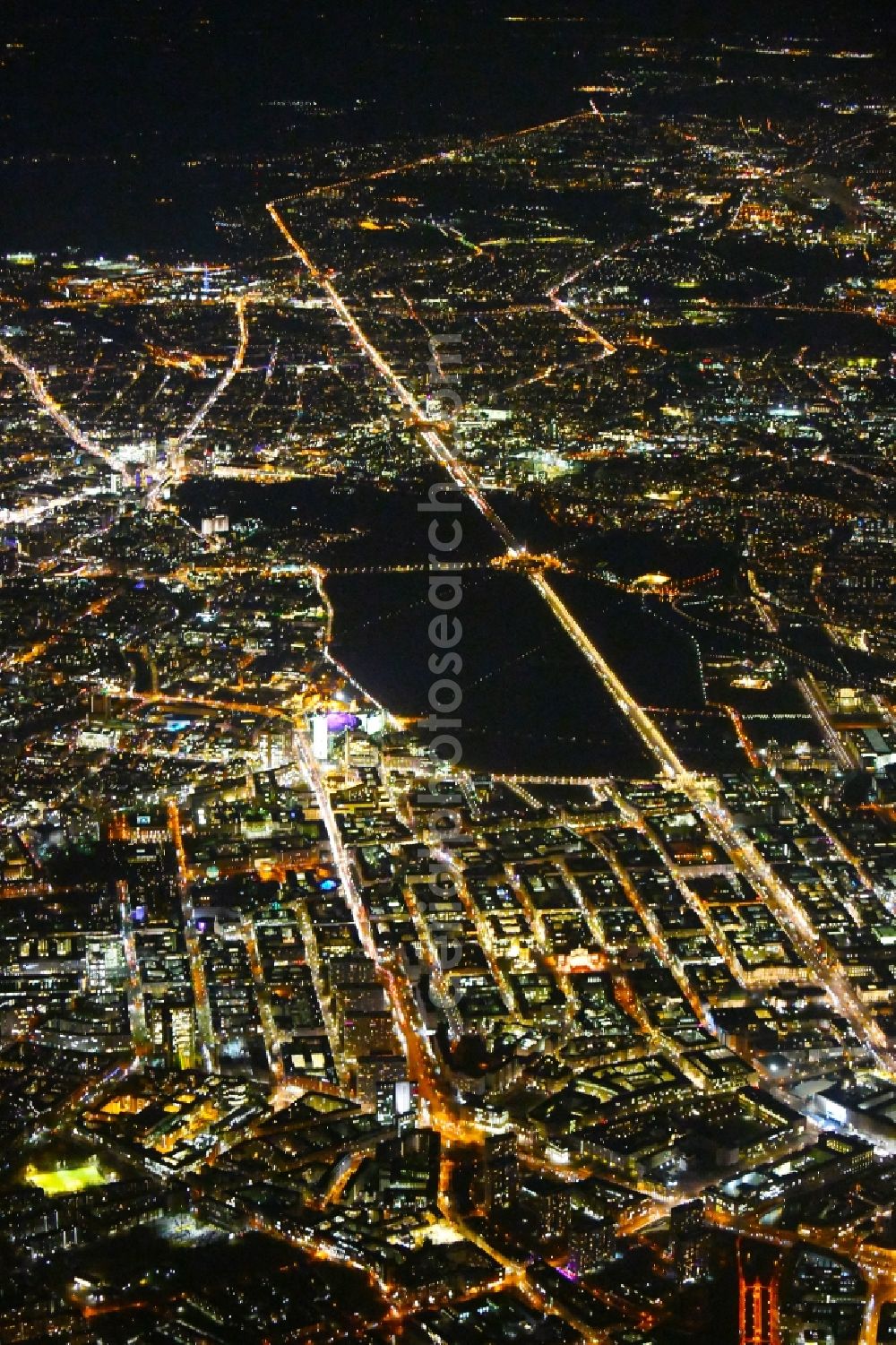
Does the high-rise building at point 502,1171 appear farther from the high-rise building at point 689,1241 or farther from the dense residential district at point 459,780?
the high-rise building at point 689,1241

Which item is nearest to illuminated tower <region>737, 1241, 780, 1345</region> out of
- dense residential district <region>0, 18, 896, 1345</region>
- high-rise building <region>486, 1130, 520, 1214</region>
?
dense residential district <region>0, 18, 896, 1345</region>

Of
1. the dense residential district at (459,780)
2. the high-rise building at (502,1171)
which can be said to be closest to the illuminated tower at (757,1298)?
the dense residential district at (459,780)

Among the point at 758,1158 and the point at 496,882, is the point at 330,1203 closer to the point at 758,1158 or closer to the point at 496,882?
the point at 758,1158

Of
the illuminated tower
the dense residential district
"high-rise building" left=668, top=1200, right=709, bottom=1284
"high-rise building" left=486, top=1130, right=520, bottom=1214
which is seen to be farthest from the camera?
"high-rise building" left=486, top=1130, right=520, bottom=1214

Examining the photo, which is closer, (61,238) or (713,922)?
(713,922)

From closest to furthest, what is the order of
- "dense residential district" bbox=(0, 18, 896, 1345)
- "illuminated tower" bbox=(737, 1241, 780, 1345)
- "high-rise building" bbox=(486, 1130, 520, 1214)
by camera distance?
1. "illuminated tower" bbox=(737, 1241, 780, 1345)
2. "dense residential district" bbox=(0, 18, 896, 1345)
3. "high-rise building" bbox=(486, 1130, 520, 1214)

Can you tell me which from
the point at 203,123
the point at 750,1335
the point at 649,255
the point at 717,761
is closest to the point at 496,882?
the point at 717,761

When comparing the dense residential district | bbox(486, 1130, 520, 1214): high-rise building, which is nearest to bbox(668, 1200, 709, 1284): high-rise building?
the dense residential district

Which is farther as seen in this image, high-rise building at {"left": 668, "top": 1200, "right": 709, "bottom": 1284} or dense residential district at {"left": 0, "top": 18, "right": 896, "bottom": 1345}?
dense residential district at {"left": 0, "top": 18, "right": 896, "bottom": 1345}

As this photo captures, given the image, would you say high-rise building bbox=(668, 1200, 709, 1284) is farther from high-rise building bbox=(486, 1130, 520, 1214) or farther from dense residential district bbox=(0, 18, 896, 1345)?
high-rise building bbox=(486, 1130, 520, 1214)
